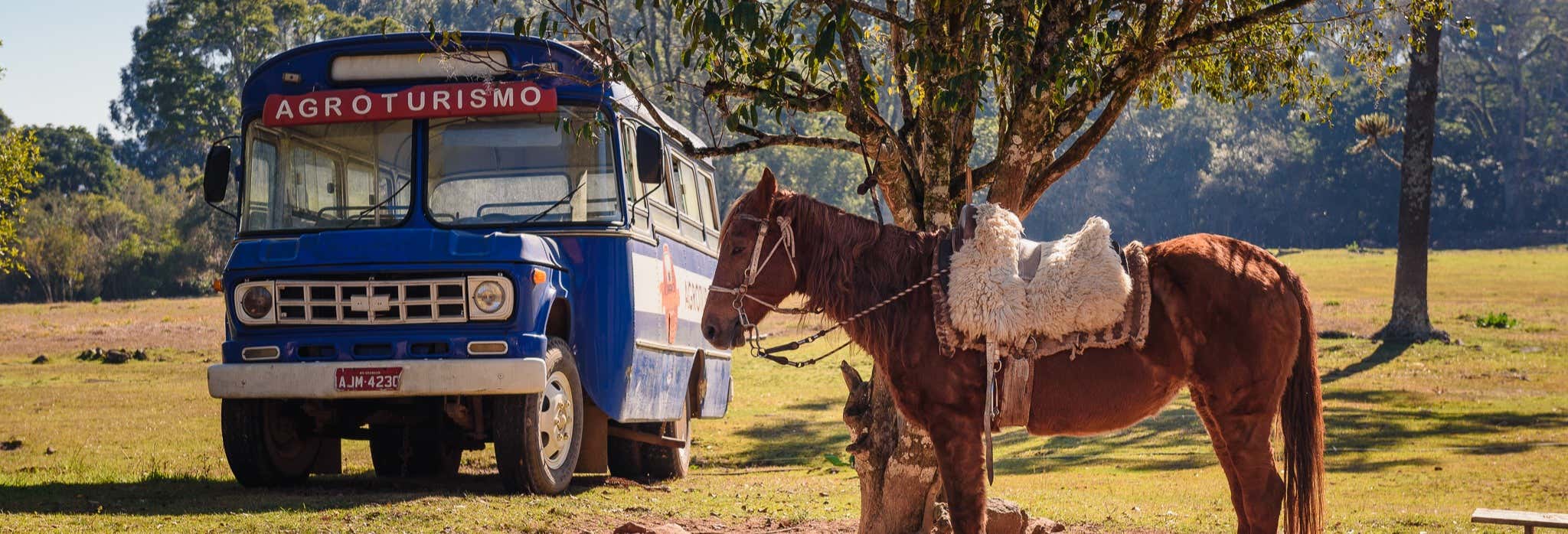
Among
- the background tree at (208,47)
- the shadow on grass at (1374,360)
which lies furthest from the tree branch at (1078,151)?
the background tree at (208,47)

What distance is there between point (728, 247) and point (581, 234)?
3.43 metres

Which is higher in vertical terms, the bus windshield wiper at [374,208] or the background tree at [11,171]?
the background tree at [11,171]

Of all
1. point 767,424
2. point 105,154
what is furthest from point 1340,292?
point 105,154

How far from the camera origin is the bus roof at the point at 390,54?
9234mm

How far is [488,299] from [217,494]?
2.42m

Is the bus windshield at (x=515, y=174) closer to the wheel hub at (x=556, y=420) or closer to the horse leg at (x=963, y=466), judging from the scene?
the wheel hub at (x=556, y=420)

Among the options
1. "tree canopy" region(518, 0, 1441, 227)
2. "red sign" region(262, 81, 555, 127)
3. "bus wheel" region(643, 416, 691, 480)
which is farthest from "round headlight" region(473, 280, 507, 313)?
"bus wheel" region(643, 416, 691, 480)

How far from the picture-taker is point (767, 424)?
56.2ft

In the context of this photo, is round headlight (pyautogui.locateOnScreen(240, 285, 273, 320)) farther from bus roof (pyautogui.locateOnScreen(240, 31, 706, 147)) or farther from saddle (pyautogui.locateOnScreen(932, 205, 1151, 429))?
saddle (pyautogui.locateOnScreen(932, 205, 1151, 429))

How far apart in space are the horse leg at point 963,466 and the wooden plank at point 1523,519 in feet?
7.80

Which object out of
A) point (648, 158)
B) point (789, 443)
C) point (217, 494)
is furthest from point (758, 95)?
point (789, 443)

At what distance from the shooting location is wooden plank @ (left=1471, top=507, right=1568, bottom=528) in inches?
234

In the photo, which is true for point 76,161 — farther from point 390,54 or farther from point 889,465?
point 889,465

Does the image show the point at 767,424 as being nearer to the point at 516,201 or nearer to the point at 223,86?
the point at 516,201
